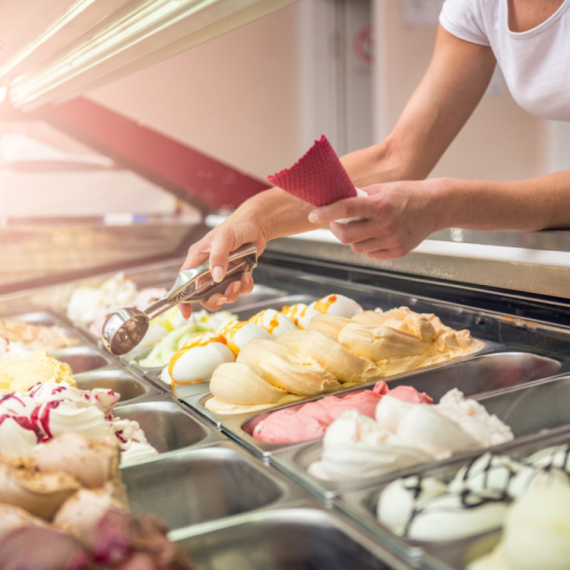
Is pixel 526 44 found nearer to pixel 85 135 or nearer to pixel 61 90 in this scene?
pixel 61 90

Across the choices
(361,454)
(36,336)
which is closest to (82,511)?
(361,454)

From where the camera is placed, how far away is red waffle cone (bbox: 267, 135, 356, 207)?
0.83m

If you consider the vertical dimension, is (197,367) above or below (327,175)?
below

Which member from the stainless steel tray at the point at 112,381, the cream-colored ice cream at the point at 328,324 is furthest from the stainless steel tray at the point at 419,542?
the stainless steel tray at the point at 112,381

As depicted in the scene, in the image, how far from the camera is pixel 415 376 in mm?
1136

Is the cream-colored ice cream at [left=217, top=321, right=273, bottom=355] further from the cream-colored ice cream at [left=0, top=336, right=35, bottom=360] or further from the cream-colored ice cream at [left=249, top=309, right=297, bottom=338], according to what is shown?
the cream-colored ice cream at [left=0, top=336, right=35, bottom=360]

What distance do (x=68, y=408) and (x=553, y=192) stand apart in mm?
874

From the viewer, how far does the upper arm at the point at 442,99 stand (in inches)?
57.7

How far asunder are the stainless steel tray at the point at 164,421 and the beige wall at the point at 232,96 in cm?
403

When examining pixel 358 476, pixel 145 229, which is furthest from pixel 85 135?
pixel 358 476

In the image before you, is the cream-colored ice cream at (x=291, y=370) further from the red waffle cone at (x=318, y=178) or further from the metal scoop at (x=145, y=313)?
the red waffle cone at (x=318, y=178)

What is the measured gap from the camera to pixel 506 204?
1083mm

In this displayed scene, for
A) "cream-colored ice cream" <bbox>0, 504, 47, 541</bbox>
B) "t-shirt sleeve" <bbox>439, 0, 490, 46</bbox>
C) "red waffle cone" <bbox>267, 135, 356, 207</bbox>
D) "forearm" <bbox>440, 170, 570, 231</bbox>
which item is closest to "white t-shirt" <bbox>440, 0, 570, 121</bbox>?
"t-shirt sleeve" <bbox>439, 0, 490, 46</bbox>

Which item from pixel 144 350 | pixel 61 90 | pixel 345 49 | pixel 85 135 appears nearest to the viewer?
pixel 144 350
